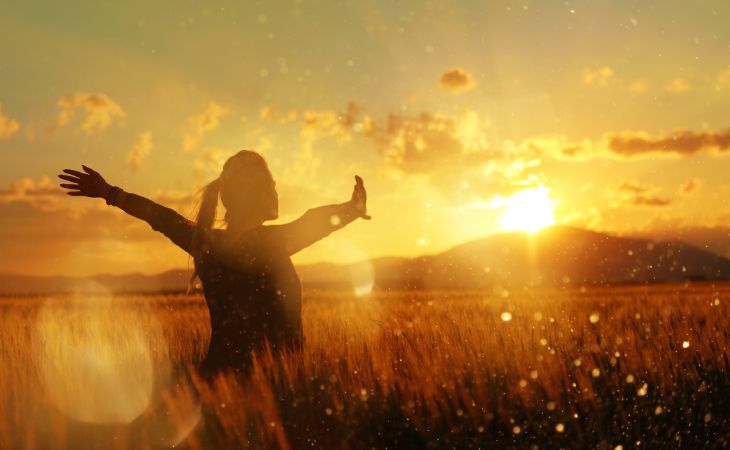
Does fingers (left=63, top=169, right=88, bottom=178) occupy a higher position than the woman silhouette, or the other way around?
fingers (left=63, top=169, right=88, bottom=178)

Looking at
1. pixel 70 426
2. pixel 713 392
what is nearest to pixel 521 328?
pixel 713 392

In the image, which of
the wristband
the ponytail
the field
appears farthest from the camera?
the wristband

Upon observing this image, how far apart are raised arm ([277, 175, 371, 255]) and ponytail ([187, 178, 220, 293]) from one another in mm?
585

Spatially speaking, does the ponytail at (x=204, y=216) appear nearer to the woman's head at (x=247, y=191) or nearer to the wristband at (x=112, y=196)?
the woman's head at (x=247, y=191)

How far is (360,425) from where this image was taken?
12.7ft

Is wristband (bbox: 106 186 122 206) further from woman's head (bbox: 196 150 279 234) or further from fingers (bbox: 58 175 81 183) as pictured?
woman's head (bbox: 196 150 279 234)

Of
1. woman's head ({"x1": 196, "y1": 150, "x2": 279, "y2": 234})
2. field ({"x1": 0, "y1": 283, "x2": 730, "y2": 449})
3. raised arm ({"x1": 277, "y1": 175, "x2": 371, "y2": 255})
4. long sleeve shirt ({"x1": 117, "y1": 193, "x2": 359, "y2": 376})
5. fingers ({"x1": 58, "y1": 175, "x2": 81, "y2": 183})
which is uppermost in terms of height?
fingers ({"x1": 58, "y1": 175, "x2": 81, "y2": 183})

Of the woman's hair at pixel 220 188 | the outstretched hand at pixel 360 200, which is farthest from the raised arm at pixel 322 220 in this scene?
the woman's hair at pixel 220 188

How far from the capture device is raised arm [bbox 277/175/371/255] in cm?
489

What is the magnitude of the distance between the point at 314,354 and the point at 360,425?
3.18ft

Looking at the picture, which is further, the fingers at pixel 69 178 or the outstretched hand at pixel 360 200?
the fingers at pixel 69 178

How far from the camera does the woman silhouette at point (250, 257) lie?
16.2ft

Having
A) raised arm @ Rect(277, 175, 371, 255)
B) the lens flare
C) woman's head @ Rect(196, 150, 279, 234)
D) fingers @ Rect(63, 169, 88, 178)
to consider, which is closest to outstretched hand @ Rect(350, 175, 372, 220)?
raised arm @ Rect(277, 175, 371, 255)

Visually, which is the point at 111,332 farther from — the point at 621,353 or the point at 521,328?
the point at 621,353
